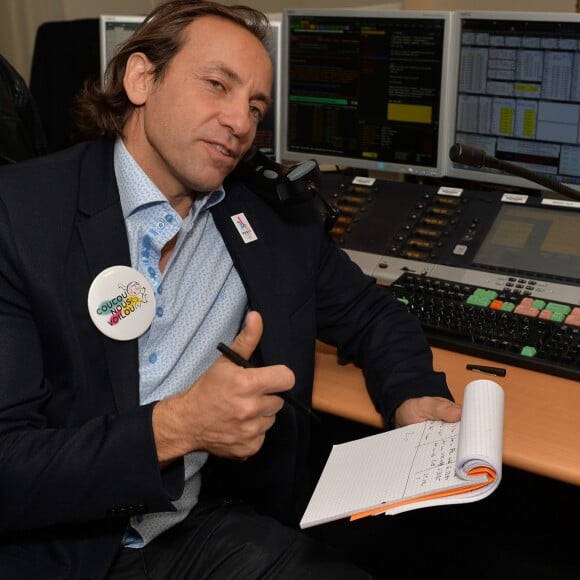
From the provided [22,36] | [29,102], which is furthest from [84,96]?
[22,36]

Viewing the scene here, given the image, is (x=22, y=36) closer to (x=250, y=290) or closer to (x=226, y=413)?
(x=250, y=290)

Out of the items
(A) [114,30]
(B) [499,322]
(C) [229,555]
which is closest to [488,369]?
(B) [499,322]

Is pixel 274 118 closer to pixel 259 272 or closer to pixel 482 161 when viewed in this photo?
pixel 259 272

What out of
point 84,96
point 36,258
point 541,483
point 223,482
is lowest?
point 541,483

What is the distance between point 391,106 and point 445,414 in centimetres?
93

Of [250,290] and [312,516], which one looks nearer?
[312,516]

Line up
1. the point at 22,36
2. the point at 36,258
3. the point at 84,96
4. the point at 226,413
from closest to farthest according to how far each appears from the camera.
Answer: the point at 226,413
the point at 36,258
the point at 84,96
the point at 22,36

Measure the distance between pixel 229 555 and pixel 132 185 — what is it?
62 centimetres

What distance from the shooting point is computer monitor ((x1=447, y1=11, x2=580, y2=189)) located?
5.72ft

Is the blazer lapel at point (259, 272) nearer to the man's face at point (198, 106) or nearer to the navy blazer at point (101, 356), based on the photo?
the navy blazer at point (101, 356)

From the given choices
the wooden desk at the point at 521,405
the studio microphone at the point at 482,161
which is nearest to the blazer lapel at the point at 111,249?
the wooden desk at the point at 521,405

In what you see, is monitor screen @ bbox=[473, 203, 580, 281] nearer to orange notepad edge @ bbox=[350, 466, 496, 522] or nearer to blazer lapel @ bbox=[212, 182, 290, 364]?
blazer lapel @ bbox=[212, 182, 290, 364]

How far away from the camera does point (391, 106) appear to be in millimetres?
1968

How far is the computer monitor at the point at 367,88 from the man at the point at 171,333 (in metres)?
0.48
